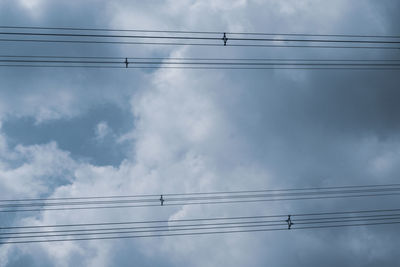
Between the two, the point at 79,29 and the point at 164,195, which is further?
the point at 164,195

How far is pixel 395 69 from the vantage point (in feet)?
103

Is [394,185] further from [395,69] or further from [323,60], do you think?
[323,60]

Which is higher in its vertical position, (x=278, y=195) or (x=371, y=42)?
(x=371, y=42)

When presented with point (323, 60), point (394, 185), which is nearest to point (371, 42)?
point (323, 60)

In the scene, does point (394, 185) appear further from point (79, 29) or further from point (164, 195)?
point (79, 29)

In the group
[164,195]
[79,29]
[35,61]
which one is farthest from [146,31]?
[164,195]

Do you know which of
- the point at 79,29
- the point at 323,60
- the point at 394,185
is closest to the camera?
the point at 79,29

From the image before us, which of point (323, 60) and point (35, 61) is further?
point (323, 60)

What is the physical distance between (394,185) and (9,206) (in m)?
31.1

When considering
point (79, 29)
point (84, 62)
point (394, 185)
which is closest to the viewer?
point (79, 29)

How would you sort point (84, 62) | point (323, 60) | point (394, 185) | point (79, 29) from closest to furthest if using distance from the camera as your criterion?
point (79, 29)
point (84, 62)
point (323, 60)
point (394, 185)

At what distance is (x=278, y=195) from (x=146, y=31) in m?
15.9

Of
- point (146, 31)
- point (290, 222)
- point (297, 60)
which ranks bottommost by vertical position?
point (290, 222)

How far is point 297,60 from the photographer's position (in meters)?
29.0
